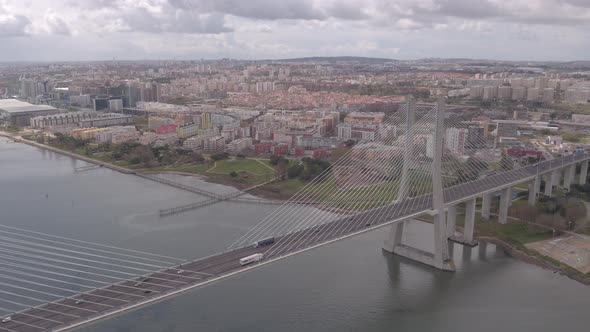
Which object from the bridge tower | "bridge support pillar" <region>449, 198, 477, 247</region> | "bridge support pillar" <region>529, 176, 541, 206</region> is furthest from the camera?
"bridge support pillar" <region>529, 176, 541, 206</region>

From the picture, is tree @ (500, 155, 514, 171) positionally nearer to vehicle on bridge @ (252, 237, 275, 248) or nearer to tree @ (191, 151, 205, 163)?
vehicle on bridge @ (252, 237, 275, 248)

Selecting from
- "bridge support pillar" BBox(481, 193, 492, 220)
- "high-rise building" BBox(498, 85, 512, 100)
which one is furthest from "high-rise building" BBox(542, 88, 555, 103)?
"bridge support pillar" BBox(481, 193, 492, 220)

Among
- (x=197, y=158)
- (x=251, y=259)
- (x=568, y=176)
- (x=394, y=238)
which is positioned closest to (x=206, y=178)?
(x=197, y=158)

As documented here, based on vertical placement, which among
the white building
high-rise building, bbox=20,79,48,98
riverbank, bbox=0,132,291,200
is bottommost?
riverbank, bbox=0,132,291,200

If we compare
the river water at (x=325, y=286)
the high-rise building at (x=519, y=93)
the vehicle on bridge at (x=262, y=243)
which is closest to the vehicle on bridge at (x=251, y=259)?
the vehicle on bridge at (x=262, y=243)

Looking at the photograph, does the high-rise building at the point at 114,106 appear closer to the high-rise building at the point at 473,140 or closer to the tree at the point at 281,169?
the tree at the point at 281,169

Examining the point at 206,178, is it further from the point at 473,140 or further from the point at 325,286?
the point at 473,140
